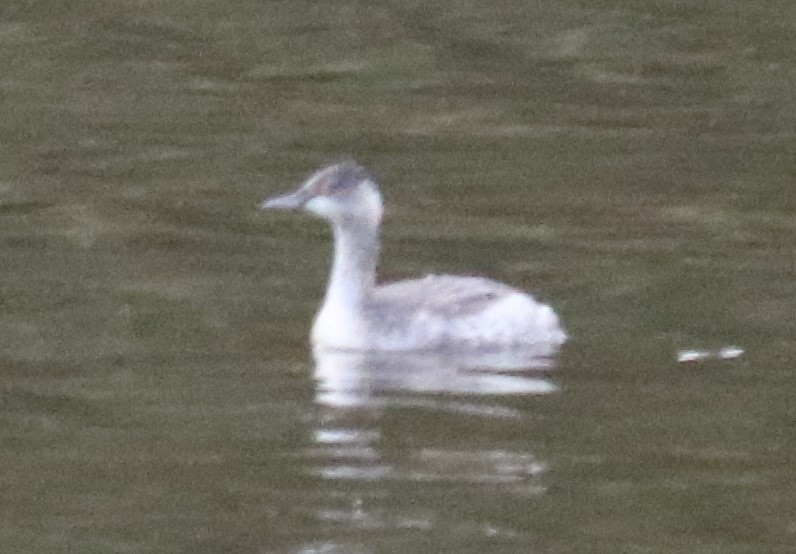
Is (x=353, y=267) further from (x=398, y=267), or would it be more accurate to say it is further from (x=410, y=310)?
(x=398, y=267)

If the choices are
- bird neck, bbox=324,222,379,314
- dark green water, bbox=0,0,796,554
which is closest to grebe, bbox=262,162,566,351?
bird neck, bbox=324,222,379,314

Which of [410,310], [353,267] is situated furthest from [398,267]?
[410,310]

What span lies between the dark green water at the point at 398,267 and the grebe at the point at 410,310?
0.22 metres

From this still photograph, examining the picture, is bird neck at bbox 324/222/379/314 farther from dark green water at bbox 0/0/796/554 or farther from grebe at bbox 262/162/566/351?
dark green water at bbox 0/0/796/554

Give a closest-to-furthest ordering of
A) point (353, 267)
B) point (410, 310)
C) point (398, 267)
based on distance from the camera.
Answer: point (410, 310) → point (353, 267) → point (398, 267)

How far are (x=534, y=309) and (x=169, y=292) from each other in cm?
172

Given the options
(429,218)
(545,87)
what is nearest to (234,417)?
(429,218)

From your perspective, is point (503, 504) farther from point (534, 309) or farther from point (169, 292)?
point (169, 292)

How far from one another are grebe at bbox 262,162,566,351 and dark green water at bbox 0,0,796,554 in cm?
22

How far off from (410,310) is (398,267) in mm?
1381

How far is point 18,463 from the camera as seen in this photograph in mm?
10398

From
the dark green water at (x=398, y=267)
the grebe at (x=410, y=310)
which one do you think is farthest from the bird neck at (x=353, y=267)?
the dark green water at (x=398, y=267)

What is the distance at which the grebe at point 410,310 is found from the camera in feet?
39.6

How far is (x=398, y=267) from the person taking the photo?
13531mm
